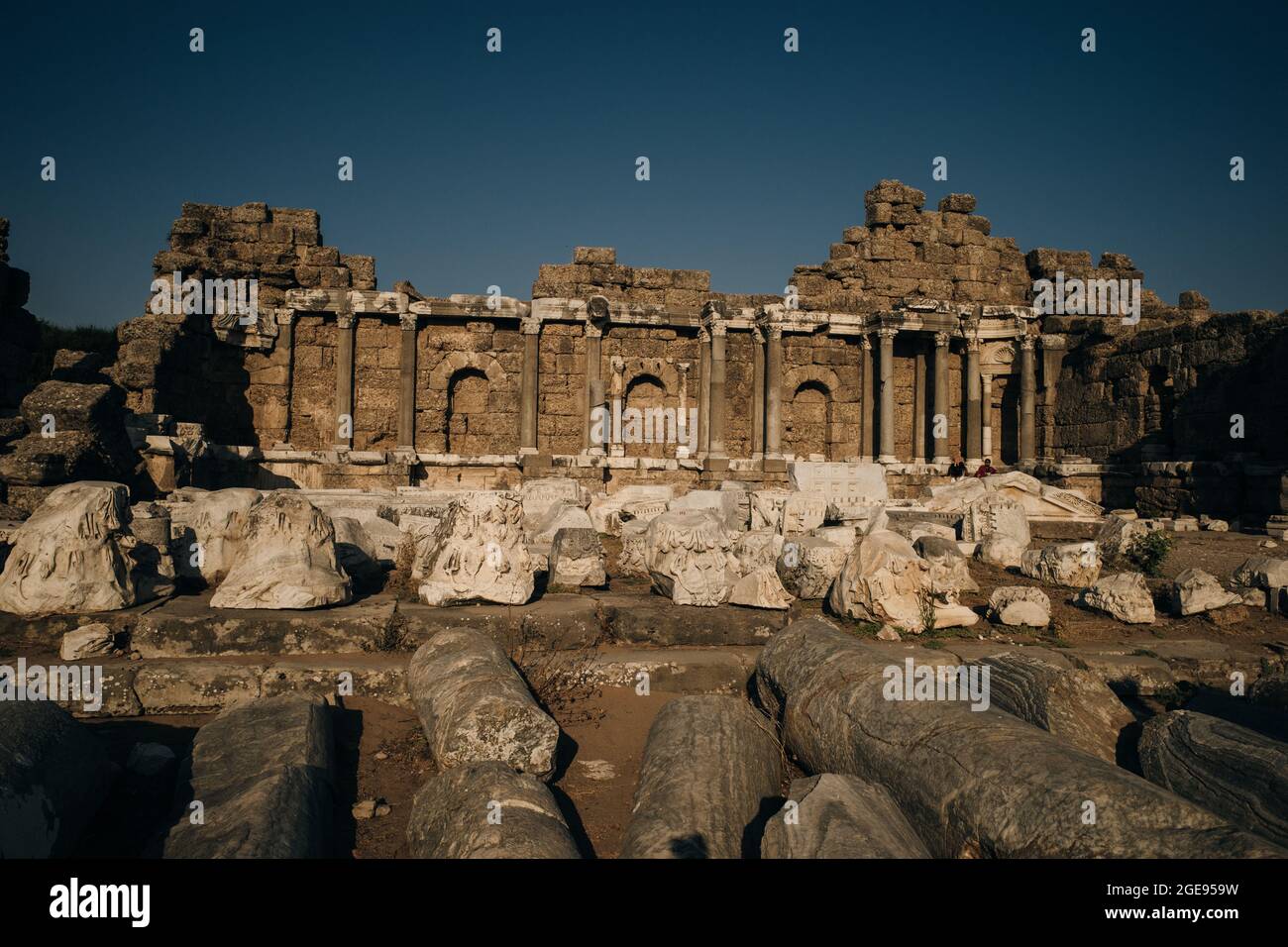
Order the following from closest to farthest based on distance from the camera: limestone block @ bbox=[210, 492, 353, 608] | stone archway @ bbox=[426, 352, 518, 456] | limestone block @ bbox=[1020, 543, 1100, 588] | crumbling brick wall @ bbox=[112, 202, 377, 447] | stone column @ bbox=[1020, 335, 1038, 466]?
limestone block @ bbox=[210, 492, 353, 608]
limestone block @ bbox=[1020, 543, 1100, 588]
crumbling brick wall @ bbox=[112, 202, 377, 447]
stone archway @ bbox=[426, 352, 518, 456]
stone column @ bbox=[1020, 335, 1038, 466]

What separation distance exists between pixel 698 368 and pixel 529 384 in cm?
396

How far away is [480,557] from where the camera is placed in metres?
6.58

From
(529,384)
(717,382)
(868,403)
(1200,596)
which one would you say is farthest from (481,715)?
(868,403)

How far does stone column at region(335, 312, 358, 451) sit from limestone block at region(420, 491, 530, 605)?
36.0 ft

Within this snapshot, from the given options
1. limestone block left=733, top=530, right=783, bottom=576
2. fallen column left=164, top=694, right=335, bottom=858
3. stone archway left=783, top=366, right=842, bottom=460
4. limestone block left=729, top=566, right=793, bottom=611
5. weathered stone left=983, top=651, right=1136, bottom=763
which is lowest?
fallen column left=164, top=694, right=335, bottom=858

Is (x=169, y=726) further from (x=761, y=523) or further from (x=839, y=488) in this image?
(x=839, y=488)

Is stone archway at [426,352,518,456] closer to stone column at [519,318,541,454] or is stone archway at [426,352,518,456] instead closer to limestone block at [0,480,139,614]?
stone column at [519,318,541,454]

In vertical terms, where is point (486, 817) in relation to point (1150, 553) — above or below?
below

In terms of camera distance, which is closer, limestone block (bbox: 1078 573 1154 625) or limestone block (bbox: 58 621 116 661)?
limestone block (bbox: 58 621 116 661)

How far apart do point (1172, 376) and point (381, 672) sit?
16.5 meters

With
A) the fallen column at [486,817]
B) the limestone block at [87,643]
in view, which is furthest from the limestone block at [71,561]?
the fallen column at [486,817]

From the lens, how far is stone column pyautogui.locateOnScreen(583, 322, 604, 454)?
17.5 meters

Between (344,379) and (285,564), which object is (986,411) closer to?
(344,379)

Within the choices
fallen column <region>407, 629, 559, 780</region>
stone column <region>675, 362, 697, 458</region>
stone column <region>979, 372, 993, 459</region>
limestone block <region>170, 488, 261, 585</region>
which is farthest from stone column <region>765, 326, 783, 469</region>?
fallen column <region>407, 629, 559, 780</region>
